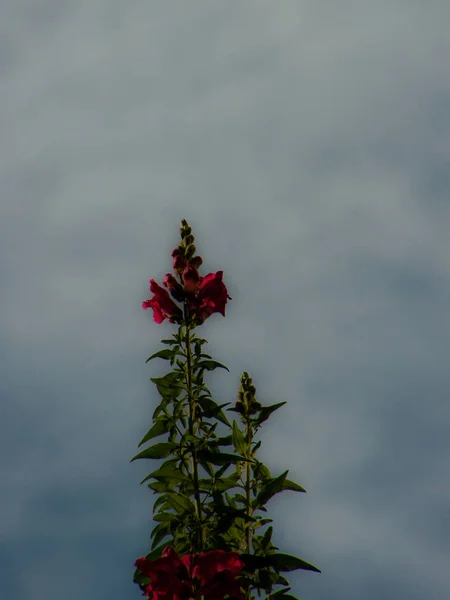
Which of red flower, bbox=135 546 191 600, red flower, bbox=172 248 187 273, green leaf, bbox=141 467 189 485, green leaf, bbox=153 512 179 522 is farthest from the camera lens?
red flower, bbox=172 248 187 273

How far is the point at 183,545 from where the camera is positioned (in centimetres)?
457

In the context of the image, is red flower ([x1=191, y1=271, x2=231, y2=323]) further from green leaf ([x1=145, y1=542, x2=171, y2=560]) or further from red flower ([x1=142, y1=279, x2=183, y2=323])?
green leaf ([x1=145, y1=542, x2=171, y2=560])

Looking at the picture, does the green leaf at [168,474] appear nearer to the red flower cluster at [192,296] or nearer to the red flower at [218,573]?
the red flower at [218,573]

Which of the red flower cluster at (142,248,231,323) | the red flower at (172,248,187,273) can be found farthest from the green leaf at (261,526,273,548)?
the red flower at (172,248,187,273)

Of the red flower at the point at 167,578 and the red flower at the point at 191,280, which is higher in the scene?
the red flower at the point at 191,280

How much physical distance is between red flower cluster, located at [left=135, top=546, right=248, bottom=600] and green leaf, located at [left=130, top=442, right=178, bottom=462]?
64cm

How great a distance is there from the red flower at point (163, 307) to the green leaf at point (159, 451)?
35.5 inches

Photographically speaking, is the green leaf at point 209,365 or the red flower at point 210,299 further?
the red flower at point 210,299

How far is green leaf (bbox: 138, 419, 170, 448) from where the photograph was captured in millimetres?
4902

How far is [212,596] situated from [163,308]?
6.33 feet

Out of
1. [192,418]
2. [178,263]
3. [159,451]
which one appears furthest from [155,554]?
[178,263]

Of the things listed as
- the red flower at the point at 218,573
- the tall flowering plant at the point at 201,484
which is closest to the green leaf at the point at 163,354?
the tall flowering plant at the point at 201,484

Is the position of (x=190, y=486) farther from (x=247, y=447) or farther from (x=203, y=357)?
(x=203, y=357)

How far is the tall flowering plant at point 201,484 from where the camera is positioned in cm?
417
